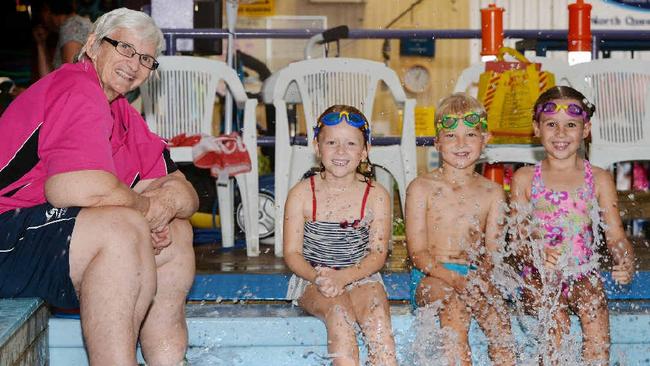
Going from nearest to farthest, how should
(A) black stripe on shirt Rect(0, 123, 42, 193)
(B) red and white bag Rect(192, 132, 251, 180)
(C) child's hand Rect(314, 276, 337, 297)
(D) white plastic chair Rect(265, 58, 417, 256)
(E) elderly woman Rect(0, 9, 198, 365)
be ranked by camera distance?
(E) elderly woman Rect(0, 9, 198, 365) < (A) black stripe on shirt Rect(0, 123, 42, 193) < (C) child's hand Rect(314, 276, 337, 297) < (D) white plastic chair Rect(265, 58, 417, 256) < (B) red and white bag Rect(192, 132, 251, 180)

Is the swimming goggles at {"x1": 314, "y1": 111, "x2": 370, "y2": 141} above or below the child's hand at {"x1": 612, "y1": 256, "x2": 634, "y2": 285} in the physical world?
above

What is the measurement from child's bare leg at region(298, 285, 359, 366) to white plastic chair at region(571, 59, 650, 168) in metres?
2.40

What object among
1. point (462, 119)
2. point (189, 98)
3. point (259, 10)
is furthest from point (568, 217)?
point (259, 10)

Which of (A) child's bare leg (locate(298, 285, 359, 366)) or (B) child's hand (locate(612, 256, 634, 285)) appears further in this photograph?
(B) child's hand (locate(612, 256, 634, 285))

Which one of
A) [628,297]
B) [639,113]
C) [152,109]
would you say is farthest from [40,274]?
[639,113]

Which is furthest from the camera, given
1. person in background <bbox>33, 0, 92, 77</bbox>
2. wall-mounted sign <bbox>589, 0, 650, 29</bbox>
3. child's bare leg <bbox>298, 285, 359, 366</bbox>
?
wall-mounted sign <bbox>589, 0, 650, 29</bbox>

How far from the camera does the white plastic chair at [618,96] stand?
501 cm

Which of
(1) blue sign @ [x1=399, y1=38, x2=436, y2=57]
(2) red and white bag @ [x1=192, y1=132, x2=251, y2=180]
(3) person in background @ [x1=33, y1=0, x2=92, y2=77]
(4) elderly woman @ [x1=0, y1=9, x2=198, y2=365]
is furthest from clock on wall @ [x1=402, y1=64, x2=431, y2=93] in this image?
(4) elderly woman @ [x1=0, y1=9, x2=198, y2=365]

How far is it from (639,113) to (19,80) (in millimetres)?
5275

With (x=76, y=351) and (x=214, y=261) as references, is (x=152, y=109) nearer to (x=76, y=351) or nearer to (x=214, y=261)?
(x=214, y=261)

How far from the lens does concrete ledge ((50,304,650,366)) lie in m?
3.20

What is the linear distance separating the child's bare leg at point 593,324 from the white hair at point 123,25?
72.6 inches

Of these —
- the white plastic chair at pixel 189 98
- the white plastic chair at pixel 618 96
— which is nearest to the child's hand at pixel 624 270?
the white plastic chair at pixel 618 96

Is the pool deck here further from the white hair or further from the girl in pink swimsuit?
the white hair
